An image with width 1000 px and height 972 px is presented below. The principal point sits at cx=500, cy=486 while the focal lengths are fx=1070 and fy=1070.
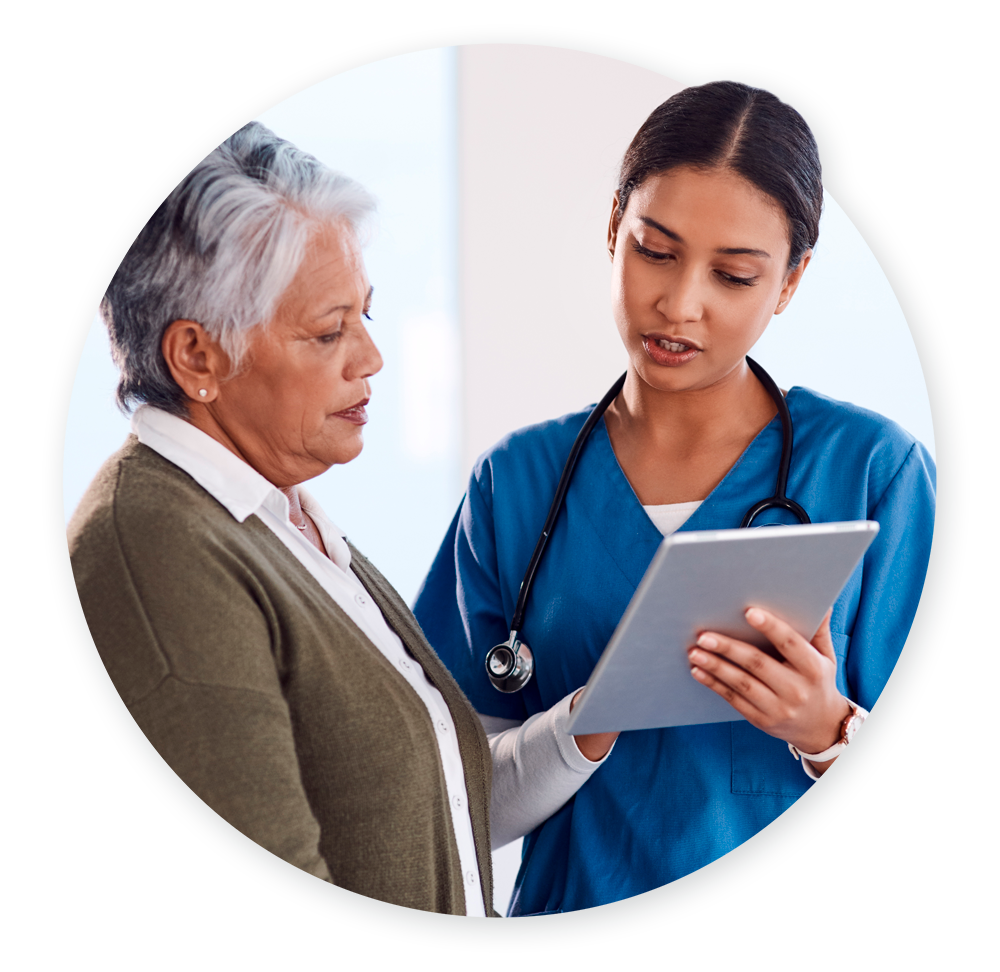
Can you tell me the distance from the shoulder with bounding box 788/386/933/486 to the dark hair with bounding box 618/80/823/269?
156mm

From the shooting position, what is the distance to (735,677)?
861 mm

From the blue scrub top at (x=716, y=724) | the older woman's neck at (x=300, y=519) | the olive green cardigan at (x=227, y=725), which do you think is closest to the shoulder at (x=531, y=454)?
the blue scrub top at (x=716, y=724)

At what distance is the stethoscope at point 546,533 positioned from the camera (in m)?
1.03

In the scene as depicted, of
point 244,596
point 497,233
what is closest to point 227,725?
point 244,596

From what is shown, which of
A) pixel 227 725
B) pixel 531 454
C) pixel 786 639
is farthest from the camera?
pixel 531 454

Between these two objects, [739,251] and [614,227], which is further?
[614,227]

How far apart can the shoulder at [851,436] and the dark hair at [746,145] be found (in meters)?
0.16

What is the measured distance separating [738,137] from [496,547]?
0.48 metres

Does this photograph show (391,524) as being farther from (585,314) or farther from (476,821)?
(476,821)

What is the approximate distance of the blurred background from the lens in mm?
2004

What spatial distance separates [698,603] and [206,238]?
476 mm

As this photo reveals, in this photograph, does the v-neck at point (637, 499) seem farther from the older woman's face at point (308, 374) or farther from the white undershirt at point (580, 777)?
the older woman's face at point (308, 374)

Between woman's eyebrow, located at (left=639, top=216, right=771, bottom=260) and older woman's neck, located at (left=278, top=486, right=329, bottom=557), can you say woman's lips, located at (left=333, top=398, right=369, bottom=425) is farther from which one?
woman's eyebrow, located at (left=639, top=216, right=771, bottom=260)

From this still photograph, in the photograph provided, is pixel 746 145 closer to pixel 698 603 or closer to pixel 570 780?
pixel 698 603
